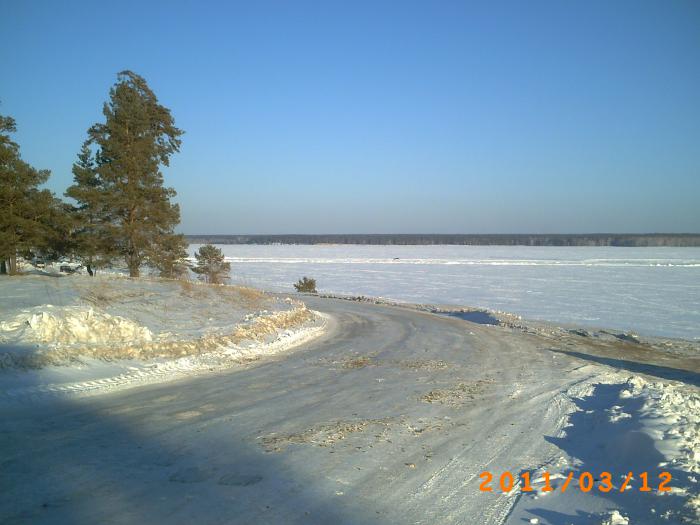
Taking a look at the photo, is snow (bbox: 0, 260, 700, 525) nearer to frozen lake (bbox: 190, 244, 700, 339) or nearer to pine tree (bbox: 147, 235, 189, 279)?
pine tree (bbox: 147, 235, 189, 279)

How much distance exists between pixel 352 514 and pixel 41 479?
121 inches

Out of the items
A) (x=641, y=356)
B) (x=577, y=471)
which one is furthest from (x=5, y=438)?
(x=641, y=356)

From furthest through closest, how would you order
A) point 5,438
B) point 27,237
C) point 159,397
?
point 27,237 → point 159,397 → point 5,438

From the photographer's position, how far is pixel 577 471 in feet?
18.8

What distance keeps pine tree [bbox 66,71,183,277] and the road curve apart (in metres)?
14.4

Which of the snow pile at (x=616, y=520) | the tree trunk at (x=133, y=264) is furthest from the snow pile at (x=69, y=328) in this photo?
the tree trunk at (x=133, y=264)

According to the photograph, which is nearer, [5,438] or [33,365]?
[5,438]

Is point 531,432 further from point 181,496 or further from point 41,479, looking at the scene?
point 41,479

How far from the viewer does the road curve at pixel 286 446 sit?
4668 millimetres

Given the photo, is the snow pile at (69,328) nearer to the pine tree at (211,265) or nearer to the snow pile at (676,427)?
the snow pile at (676,427)
